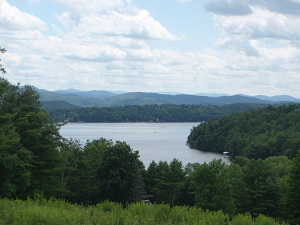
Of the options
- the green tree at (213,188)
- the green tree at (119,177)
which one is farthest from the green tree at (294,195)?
the green tree at (119,177)

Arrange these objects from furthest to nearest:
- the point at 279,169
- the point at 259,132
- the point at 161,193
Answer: the point at 259,132, the point at 279,169, the point at 161,193

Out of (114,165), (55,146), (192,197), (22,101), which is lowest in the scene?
(192,197)

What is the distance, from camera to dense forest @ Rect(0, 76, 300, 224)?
23.4 m

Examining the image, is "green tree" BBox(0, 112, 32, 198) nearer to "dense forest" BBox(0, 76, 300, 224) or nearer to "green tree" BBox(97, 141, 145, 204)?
"dense forest" BBox(0, 76, 300, 224)

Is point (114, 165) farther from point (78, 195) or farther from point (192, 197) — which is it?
point (192, 197)

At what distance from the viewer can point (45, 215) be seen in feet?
32.4

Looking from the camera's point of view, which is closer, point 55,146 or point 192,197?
point 55,146

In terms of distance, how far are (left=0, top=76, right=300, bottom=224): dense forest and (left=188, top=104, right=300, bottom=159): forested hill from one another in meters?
55.0

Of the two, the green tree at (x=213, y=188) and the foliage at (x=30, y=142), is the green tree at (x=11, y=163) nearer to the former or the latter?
the foliage at (x=30, y=142)

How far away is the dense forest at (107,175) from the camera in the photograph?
23375 mm

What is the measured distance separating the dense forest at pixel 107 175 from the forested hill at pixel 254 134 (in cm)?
5504

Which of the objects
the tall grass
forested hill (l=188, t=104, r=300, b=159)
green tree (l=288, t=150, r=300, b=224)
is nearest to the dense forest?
green tree (l=288, t=150, r=300, b=224)

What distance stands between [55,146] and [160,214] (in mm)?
17162

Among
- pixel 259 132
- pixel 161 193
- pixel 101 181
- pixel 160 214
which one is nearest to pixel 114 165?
pixel 101 181
